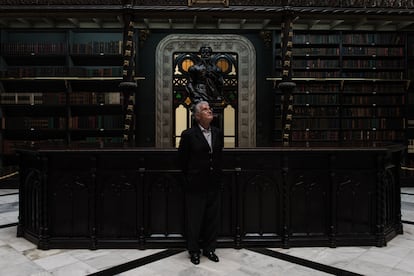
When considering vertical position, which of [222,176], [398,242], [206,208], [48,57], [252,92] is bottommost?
[398,242]

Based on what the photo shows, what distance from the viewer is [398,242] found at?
2928 millimetres

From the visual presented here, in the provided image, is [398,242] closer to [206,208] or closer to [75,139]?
[206,208]

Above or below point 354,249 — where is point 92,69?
above

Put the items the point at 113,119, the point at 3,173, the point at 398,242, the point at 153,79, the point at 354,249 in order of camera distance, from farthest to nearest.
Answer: the point at 153,79, the point at 113,119, the point at 3,173, the point at 398,242, the point at 354,249

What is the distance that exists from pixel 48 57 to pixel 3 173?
8.90ft

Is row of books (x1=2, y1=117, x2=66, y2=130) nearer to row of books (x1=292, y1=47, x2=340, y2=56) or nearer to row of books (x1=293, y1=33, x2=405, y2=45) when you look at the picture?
row of books (x1=292, y1=47, x2=340, y2=56)

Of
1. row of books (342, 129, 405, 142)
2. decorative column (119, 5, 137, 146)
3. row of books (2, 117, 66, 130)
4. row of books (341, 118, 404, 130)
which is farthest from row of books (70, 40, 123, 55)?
row of books (342, 129, 405, 142)

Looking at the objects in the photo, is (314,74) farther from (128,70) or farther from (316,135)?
(128,70)

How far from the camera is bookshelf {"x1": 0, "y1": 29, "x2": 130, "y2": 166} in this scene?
682 centimetres

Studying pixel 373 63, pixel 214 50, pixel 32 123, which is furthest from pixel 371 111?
pixel 32 123

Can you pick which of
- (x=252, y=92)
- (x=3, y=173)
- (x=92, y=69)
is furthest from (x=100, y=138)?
(x=252, y=92)

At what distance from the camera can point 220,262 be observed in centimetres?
244

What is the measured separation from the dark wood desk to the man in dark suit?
0.28 metres

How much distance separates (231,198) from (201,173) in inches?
20.4
